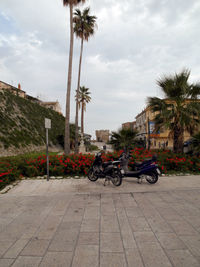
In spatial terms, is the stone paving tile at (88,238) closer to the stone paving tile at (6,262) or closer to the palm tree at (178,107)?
the stone paving tile at (6,262)

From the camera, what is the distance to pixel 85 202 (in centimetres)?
442

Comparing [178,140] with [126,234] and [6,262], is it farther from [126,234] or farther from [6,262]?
[6,262]

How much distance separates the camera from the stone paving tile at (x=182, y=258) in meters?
2.12

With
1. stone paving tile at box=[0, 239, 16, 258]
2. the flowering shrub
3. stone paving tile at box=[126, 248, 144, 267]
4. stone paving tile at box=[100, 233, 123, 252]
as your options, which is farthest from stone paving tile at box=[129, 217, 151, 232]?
the flowering shrub

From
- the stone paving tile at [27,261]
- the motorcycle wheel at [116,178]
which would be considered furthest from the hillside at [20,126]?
the stone paving tile at [27,261]

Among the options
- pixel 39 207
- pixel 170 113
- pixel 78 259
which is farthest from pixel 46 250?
pixel 170 113

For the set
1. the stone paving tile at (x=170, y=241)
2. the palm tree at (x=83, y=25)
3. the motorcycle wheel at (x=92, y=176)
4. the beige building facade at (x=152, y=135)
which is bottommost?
the stone paving tile at (x=170, y=241)

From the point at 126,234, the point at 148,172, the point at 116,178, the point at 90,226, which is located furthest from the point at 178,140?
the point at 90,226

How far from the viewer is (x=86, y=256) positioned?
7.57 ft

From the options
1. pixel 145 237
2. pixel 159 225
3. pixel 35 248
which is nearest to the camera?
pixel 35 248

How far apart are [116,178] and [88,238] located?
3.25 m

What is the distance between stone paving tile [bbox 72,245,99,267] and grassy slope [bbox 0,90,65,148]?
22.2 m

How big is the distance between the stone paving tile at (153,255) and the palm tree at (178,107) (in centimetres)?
716

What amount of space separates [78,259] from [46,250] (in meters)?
0.56
